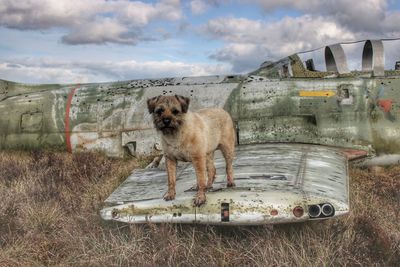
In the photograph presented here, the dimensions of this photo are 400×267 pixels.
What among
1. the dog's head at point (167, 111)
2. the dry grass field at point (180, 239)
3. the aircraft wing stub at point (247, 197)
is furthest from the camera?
the aircraft wing stub at point (247, 197)

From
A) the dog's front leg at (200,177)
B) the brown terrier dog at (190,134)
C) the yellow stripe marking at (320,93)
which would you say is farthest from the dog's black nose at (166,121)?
the yellow stripe marking at (320,93)

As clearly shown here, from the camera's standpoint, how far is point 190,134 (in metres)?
4.18

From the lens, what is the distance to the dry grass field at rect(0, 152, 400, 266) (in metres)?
4.18

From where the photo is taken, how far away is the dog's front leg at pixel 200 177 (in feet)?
13.9

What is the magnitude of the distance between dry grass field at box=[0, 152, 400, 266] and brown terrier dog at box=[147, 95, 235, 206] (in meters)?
0.48

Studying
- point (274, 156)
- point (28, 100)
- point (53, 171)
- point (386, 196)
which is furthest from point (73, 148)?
point (386, 196)

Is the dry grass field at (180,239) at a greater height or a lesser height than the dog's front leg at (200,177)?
lesser

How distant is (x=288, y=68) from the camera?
8727mm

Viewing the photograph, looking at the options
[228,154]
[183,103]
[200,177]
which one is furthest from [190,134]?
[228,154]

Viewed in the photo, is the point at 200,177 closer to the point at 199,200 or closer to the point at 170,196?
the point at 199,200

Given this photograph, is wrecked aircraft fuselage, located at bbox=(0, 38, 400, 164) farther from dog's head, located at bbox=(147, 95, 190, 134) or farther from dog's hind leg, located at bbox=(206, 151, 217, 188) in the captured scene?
dog's head, located at bbox=(147, 95, 190, 134)

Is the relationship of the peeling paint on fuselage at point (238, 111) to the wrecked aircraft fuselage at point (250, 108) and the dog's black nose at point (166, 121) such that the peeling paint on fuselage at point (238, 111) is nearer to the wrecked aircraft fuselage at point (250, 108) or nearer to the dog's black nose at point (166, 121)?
the wrecked aircraft fuselage at point (250, 108)

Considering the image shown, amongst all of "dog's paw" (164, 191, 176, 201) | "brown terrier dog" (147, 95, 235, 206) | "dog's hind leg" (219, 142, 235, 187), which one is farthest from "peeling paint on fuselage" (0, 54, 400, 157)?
"dog's paw" (164, 191, 176, 201)

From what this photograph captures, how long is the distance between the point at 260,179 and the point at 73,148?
4859 mm
